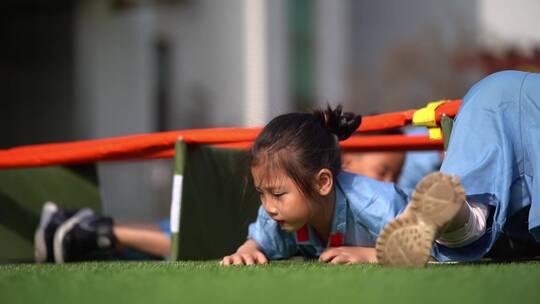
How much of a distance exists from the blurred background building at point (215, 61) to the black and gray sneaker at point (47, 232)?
6685 millimetres

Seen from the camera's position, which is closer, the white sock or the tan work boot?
the tan work boot

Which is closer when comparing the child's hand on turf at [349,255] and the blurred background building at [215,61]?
the child's hand on turf at [349,255]

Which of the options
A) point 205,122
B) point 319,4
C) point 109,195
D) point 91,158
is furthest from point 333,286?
point 319,4

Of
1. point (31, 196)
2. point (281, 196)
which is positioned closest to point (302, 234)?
point (281, 196)

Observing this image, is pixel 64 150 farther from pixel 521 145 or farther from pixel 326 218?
pixel 521 145

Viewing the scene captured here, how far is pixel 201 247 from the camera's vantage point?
3.64m

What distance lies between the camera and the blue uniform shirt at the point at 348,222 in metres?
3.16

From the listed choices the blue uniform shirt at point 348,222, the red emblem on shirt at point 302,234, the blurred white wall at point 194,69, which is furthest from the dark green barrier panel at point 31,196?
the blurred white wall at point 194,69

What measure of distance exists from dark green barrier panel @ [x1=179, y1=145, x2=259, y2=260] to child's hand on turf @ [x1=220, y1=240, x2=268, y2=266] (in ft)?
1.26

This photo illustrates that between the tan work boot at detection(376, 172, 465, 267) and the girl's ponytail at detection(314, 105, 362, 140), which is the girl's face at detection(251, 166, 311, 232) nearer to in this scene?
the girl's ponytail at detection(314, 105, 362, 140)

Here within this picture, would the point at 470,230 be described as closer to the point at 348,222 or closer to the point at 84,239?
the point at 348,222

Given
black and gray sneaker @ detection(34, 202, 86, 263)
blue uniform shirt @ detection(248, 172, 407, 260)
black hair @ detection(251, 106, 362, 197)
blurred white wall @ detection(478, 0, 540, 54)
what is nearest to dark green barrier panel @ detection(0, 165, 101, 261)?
black and gray sneaker @ detection(34, 202, 86, 263)

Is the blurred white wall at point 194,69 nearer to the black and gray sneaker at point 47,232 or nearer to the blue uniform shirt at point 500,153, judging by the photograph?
the black and gray sneaker at point 47,232

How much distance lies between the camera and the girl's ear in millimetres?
3156
